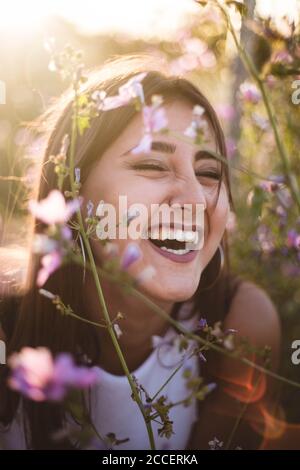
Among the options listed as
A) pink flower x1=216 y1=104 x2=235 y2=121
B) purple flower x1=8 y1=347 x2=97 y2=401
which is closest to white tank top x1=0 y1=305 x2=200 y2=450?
purple flower x1=8 y1=347 x2=97 y2=401

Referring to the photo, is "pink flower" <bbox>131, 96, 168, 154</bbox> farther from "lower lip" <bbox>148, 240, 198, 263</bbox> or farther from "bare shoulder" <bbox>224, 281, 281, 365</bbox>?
"bare shoulder" <bbox>224, 281, 281, 365</bbox>

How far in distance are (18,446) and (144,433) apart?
306mm

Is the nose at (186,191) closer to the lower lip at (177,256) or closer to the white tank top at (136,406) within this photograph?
the lower lip at (177,256)

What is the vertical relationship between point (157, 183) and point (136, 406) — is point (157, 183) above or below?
above

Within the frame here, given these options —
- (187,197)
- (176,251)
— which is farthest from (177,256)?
(187,197)

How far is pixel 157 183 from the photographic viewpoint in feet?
3.74

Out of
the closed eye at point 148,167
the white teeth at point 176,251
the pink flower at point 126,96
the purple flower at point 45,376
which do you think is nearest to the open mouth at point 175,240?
the white teeth at point 176,251

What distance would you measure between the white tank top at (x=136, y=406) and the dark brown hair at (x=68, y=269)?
2.5 inches

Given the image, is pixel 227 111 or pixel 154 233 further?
pixel 227 111

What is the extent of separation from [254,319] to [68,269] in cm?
59

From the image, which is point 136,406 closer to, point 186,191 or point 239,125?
point 186,191

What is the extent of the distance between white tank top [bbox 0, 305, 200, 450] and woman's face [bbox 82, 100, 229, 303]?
166 millimetres

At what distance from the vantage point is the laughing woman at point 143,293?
1.15 m

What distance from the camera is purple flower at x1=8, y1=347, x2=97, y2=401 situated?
54 cm
